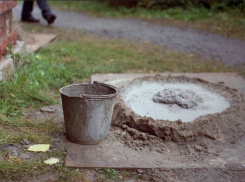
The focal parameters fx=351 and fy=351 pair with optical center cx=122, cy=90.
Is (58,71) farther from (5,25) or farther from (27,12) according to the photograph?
(27,12)

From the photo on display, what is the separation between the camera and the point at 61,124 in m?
3.07

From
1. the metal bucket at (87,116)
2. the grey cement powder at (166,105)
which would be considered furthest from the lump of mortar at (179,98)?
the metal bucket at (87,116)

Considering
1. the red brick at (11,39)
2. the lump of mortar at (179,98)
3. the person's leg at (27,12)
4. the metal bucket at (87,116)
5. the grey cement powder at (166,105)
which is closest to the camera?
the metal bucket at (87,116)

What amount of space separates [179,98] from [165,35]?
3785 mm

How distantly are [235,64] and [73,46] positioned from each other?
2.55 meters

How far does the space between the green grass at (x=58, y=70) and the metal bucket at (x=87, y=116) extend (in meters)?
0.18

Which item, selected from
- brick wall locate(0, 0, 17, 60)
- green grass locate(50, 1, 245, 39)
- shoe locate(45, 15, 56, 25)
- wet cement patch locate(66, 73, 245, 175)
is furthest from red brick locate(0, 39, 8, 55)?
green grass locate(50, 1, 245, 39)

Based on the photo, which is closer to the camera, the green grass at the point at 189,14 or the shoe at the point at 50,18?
the green grass at the point at 189,14

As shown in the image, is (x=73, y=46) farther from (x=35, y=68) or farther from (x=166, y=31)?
(x=166, y=31)

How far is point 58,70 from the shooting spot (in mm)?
4332

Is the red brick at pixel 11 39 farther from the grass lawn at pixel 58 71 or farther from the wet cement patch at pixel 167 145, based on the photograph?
the wet cement patch at pixel 167 145

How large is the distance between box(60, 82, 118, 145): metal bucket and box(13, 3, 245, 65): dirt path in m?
2.96

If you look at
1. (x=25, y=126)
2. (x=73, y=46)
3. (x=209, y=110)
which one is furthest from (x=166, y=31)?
(x=25, y=126)

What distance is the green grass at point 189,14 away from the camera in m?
7.03
